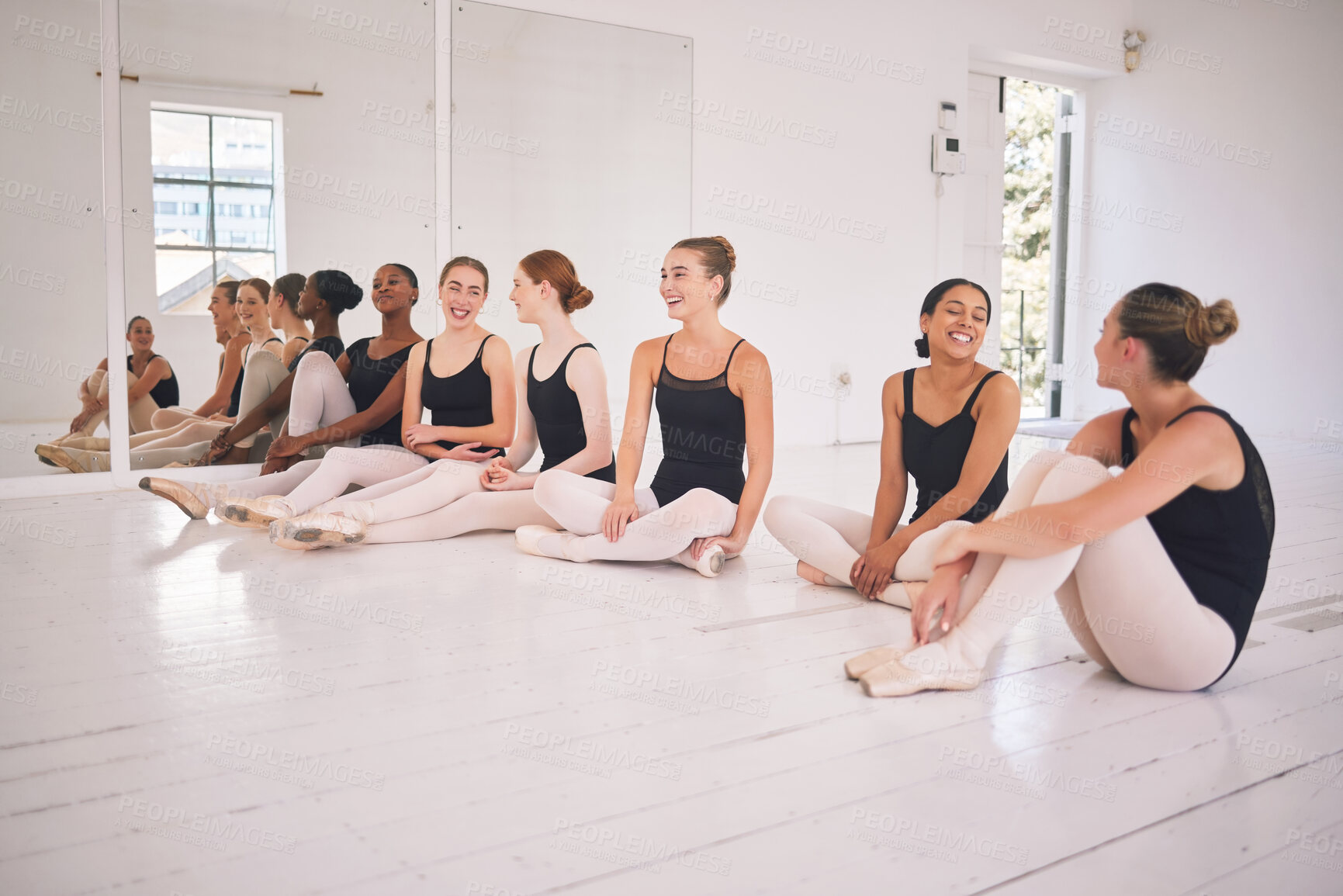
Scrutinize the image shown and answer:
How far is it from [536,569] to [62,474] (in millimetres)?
2422

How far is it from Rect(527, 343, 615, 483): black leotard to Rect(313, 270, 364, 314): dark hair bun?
4.83 ft

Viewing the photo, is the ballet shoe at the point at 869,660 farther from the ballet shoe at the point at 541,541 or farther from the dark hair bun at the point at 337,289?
the dark hair bun at the point at 337,289

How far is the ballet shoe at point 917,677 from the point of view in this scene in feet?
5.91

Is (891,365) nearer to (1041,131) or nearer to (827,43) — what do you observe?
(827,43)

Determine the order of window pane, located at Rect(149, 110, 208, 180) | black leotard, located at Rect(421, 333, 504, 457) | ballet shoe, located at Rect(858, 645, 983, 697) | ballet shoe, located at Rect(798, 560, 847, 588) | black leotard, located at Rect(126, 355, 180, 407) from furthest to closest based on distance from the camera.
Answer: black leotard, located at Rect(126, 355, 180, 407), window pane, located at Rect(149, 110, 208, 180), black leotard, located at Rect(421, 333, 504, 457), ballet shoe, located at Rect(798, 560, 847, 588), ballet shoe, located at Rect(858, 645, 983, 697)

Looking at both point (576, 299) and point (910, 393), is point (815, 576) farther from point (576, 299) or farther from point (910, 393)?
point (576, 299)

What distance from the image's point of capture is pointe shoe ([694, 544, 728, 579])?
273 cm

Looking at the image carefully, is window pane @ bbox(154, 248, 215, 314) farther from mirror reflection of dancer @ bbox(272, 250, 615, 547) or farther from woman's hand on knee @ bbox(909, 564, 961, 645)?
woman's hand on knee @ bbox(909, 564, 961, 645)

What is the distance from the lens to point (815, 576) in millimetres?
2682

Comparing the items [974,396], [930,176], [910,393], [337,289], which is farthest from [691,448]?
[930,176]

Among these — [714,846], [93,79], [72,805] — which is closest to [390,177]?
[93,79]

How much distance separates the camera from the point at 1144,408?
1730 millimetres

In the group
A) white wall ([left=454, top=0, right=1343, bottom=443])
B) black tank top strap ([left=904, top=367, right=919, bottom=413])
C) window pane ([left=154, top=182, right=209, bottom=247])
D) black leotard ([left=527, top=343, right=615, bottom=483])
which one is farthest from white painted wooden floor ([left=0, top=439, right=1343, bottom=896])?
white wall ([left=454, top=0, right=1343, bottom=443])

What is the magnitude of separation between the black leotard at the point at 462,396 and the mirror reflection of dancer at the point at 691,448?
0.68 metres
